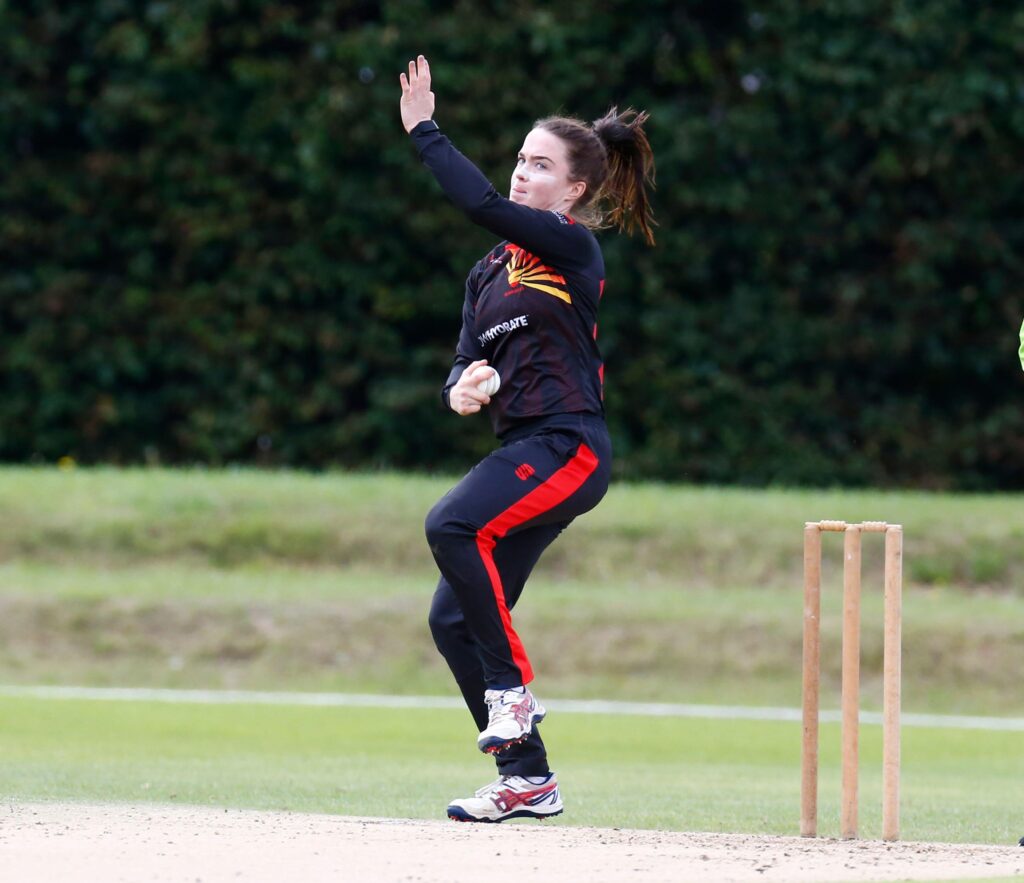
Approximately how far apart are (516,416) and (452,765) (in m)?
3.24

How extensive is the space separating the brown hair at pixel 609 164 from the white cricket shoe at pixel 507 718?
1.52 metres

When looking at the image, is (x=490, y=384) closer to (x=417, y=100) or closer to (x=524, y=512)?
(x=524, y=512)

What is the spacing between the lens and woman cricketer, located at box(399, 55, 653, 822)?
5566mm

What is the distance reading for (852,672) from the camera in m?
5.48

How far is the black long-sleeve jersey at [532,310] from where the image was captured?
221 inches

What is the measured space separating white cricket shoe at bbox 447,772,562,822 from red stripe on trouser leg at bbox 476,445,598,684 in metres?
0.34

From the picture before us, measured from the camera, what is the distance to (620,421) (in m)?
18.6

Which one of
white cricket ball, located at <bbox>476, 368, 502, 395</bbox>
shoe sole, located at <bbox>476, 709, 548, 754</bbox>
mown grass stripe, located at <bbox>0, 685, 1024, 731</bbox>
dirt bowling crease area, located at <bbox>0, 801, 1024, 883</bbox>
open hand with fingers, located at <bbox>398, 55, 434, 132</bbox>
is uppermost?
open hand with fingers, located at <bbox>398, 55, 434, 132</bbox>

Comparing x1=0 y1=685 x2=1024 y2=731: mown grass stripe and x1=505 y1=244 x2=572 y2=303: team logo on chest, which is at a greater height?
x1=505 y1=244 x2=572 y2=303: team logo on chest

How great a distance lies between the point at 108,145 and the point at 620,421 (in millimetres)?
5862

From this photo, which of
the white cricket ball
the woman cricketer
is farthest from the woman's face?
the white cricket ball

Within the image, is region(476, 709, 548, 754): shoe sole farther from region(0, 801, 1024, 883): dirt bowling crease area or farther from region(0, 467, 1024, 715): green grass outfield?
region(0, 467, 1024, 715): green grass outfield

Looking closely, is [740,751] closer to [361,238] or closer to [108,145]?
[361,238]

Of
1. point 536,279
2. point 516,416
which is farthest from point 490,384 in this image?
point 536,279
